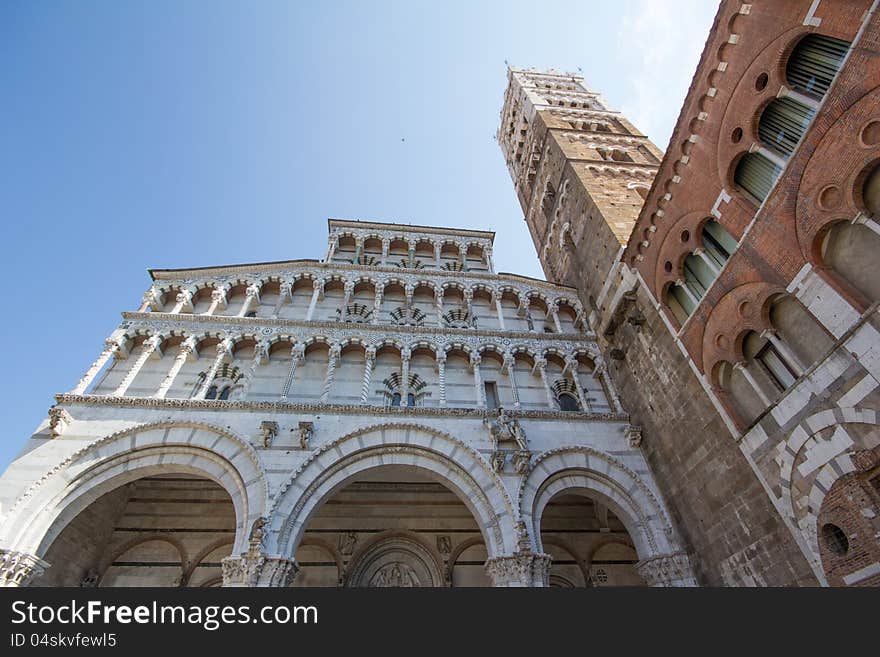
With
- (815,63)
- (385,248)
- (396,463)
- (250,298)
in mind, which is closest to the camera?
(815,63)

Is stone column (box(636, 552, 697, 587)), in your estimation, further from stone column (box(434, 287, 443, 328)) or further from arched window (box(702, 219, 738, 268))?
stone column (box(434, 287, 443, 328))

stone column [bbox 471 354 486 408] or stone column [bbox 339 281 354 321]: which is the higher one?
stone column [bbox 339 281 354 321]

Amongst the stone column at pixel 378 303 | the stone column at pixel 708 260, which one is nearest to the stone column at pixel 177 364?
the stone column at pixel 378 303

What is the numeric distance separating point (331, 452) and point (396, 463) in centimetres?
180

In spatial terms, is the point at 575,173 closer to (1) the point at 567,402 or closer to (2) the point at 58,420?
(1) the point at 567,402

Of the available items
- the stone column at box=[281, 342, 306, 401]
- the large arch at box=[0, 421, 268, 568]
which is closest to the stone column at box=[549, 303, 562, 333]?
the stone column at box=[281, 342, 306, 401]

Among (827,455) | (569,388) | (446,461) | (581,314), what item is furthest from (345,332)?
(827,455)

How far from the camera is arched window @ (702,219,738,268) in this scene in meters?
10.0

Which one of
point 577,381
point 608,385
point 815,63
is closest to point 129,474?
point 577,381

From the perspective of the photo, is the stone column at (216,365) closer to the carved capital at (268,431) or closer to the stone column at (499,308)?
the carved capital at (268,431)

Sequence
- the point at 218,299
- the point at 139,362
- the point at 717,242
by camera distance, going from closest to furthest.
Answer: the point at 717,242 < the point at 139,362 < the point at 218,299

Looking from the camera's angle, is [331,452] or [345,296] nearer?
[331,452]

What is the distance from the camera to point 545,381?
14250 millimetres

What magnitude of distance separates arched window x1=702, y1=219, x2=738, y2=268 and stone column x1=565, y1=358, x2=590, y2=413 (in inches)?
225
